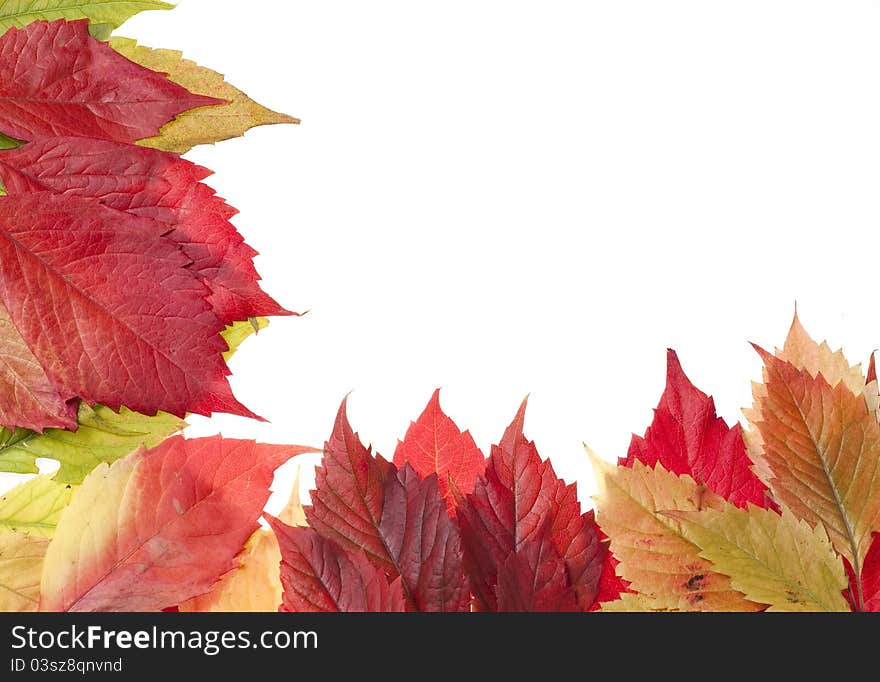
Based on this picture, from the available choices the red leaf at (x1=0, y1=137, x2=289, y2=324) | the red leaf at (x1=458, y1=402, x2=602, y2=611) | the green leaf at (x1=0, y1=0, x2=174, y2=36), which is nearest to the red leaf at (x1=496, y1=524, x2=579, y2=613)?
the red leaf at (x1=458, y1=402, x2=602, y2=611)

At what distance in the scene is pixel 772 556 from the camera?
22cm

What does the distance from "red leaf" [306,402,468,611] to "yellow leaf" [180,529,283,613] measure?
32mm

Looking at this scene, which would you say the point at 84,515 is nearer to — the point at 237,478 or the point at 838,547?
the point at 237,478

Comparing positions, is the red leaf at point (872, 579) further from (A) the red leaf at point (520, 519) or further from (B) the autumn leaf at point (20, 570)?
(B) the autumn leaf at point (20, 570)

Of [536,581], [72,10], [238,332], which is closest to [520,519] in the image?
[536,581]

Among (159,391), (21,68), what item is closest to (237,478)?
(159,391)

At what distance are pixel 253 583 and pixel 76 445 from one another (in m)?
0.09

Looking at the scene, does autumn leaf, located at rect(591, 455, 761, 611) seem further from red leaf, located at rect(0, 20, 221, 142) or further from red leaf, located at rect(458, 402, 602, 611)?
red leaf, located at rect(0, 20, 221, 142)

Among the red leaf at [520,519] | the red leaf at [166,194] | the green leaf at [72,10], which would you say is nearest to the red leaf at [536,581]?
the red leaf at [520,519]

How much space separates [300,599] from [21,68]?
0.19 metres

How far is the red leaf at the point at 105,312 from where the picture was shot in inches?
10.4

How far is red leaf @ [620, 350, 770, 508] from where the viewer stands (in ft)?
0.87

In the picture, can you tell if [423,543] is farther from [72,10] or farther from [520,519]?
[72,10]
